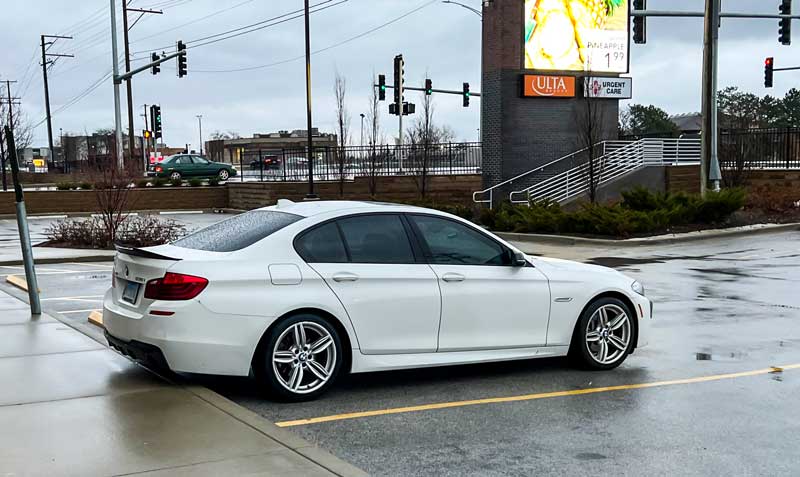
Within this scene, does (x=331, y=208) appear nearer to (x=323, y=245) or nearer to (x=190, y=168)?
(x=323, y=245)

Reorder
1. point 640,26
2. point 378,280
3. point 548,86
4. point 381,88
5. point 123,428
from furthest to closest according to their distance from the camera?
point 381,88 < point 548,86 < point 640,26 < point 378,280 < point 123,428

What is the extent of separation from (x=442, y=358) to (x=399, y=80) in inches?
1342

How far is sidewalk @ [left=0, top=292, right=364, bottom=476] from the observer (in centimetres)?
502

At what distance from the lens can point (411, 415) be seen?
6523 mm

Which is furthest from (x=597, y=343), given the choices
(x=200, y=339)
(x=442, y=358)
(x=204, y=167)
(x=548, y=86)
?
(x=204, y=167)

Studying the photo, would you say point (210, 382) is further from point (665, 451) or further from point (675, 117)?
point (675, 117)

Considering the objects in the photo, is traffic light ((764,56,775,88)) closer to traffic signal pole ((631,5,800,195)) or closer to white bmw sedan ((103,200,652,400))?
traffic signal pole ((631,5,800,195))

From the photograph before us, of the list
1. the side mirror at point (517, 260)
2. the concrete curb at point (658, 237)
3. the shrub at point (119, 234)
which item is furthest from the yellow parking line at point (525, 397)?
the shrub at point (119, 234)

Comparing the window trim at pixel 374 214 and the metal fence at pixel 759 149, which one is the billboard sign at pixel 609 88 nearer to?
the metal fence at pixel 759 149

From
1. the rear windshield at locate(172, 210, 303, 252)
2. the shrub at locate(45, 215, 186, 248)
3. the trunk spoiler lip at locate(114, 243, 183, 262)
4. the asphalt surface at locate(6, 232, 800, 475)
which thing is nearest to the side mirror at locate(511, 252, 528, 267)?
the asphalt surface at locate(6, 232, 800, 475)

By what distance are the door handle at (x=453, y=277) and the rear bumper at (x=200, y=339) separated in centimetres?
159

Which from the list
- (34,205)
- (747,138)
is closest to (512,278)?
(747,138)

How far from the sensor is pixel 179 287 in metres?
6.48

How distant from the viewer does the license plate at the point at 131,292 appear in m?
6.85
